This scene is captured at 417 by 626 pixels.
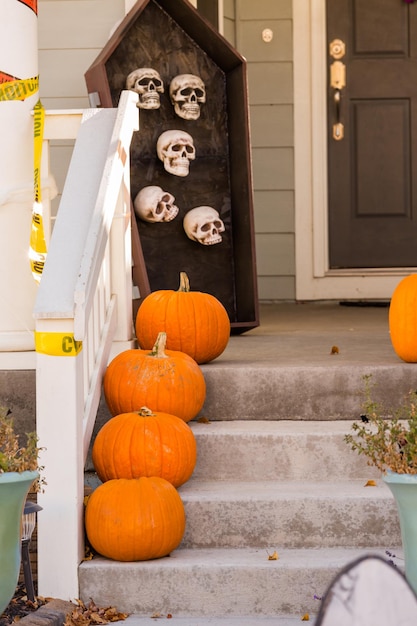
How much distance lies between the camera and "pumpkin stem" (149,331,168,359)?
3068 mm

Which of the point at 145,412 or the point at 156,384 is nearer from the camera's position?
the point at 145,412

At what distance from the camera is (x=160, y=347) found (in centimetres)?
308

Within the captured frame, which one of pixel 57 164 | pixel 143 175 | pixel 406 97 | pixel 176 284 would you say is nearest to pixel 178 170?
pixel 143 175

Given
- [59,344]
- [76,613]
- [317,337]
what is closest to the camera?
[76,613]

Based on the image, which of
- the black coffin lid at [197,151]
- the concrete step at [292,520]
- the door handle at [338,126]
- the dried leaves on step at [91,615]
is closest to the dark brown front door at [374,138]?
the door handle at [338,126]

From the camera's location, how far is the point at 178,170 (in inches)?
169

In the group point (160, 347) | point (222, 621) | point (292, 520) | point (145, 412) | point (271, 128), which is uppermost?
point (271, 128)

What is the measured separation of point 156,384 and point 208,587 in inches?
25.9

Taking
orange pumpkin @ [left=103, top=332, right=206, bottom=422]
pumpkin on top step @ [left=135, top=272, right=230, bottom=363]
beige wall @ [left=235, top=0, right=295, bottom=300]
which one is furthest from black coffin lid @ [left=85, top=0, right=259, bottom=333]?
orange pumpkin @ [left=103, top=332, right=206, bottom=422]

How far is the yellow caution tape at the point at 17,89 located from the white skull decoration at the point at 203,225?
111cm

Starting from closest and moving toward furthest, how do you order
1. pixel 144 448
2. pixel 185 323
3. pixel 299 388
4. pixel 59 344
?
pixel 59 344, pixel 144 448, pixel 299 388, pixel 185 323

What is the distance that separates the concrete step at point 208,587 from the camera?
8.55 ft

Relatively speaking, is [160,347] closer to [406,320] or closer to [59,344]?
[59,344]

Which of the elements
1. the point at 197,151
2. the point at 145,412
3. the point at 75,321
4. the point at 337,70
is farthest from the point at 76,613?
the point at 337,70
